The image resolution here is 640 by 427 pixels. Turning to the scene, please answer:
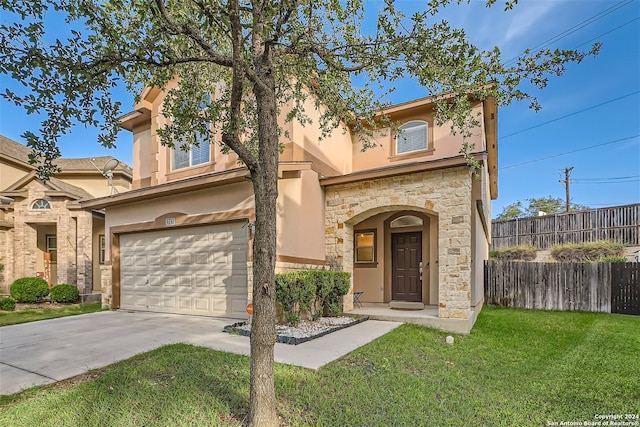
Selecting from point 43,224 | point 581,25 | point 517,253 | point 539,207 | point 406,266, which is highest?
point 581,25

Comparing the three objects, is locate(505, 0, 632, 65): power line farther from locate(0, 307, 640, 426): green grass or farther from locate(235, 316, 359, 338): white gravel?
locate(235, 316, 359, 338): white gravel

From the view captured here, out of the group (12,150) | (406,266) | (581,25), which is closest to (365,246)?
(406,266)

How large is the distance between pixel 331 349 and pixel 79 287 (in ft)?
39.4

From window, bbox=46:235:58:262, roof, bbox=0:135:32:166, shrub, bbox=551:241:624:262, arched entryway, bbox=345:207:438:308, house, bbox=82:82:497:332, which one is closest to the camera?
house, bbox=82:82:497:332

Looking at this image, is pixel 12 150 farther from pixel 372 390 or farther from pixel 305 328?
pixel 372 390

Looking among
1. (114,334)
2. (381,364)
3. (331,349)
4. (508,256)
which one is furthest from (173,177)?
(508,256)

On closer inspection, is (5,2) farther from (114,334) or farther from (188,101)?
(114,334)

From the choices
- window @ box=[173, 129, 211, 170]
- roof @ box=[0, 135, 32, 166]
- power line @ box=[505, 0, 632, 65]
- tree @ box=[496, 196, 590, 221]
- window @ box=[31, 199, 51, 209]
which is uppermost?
power line @ box=[505, 0, 632, 65]

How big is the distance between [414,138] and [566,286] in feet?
22.1

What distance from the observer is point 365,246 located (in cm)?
1139

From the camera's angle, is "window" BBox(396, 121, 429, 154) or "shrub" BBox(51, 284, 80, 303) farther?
"shrub" BBox(51, 284, 80, 303)

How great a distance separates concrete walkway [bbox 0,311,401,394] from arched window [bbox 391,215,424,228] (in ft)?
12.3

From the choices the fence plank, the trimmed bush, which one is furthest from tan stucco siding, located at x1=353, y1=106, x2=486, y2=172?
the fence plank

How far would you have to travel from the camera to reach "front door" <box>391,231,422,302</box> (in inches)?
419
